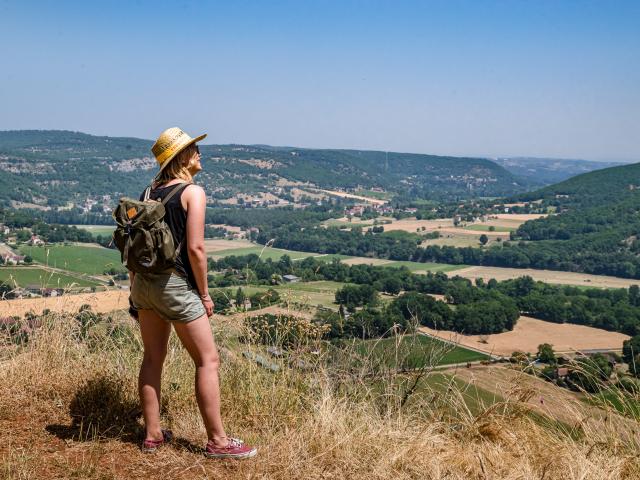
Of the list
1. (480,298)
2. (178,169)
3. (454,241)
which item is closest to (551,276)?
(454,241)

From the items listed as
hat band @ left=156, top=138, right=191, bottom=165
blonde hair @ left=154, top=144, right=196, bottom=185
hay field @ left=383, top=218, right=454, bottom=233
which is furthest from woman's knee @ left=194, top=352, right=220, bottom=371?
hay field @ left=383, top=218, right=454, bottom=233

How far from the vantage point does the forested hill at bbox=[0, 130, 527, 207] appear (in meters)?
108

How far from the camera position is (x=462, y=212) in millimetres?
104125

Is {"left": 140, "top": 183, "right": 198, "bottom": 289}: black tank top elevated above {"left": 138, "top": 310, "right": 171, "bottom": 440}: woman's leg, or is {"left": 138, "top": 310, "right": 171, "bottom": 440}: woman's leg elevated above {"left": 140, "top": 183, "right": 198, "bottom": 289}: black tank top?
{"left": 140, "top": 183, "right": 198, "bottom": 289}: black tank top

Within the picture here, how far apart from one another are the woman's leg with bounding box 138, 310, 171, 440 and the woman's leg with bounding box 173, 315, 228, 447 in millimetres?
171

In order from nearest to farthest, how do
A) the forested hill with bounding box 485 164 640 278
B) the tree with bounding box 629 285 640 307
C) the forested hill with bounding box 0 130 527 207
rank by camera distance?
the tree with bounding box 629 285 640 307, the forested hill with bounding box 485 164 640 278, the forested hill with bounding box 0 130 527 207

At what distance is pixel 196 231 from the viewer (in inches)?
121

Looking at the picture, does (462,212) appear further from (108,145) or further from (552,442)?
(552,442)

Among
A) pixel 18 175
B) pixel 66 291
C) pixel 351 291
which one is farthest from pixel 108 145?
pixel 66 291

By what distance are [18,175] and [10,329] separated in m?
115

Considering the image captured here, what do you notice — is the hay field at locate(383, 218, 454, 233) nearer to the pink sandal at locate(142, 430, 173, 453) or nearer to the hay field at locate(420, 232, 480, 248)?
the hay field at locate(420, 232, 480, 248)

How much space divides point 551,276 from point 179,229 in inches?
2343

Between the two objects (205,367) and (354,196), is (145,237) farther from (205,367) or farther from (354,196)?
(354,196)

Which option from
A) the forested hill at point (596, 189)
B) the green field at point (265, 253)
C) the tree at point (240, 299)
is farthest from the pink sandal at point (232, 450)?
the forested hill at point (596, 189)
